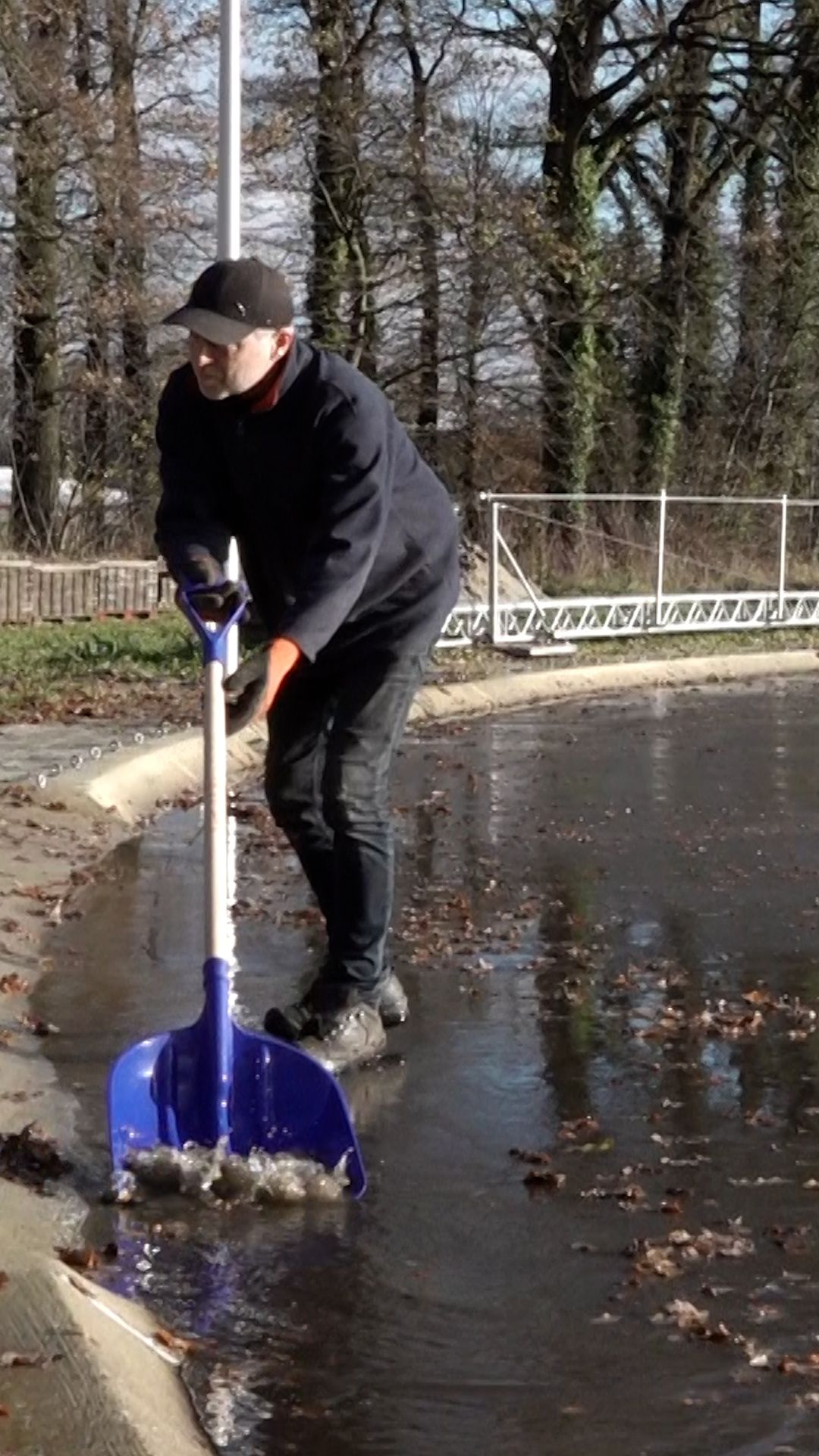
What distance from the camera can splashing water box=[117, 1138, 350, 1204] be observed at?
4.50 m

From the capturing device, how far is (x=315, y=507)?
17.3ft

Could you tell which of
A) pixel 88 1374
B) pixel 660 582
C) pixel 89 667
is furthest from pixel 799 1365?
pixel 660 582

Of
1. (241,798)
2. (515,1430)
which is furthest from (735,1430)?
(241,798)

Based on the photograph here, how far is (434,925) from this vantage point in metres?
7.52

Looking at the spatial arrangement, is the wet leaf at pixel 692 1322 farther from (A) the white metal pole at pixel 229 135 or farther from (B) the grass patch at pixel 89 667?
(A) the white metal pole at pixel 229 135

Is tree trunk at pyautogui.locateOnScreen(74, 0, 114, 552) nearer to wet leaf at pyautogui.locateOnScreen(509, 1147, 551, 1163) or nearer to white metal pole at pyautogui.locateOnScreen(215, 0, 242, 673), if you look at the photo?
white metal pole at pyautogui.locateOnScreen(215, 0, 242, 673)

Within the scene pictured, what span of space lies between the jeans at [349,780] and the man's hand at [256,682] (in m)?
0.71

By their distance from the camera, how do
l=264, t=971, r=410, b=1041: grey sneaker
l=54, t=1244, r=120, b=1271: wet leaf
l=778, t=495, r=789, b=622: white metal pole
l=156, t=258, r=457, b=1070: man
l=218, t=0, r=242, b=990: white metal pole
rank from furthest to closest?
1. l=778, t=495, r=789, b=622: white metal pole
2. l=218, t=0, r=242, b=990: white metal pole
3. l=264, t=971, r=410, b=1041: grey sneaker
4. l=156, t=258, r=457, b=1070: man
5. l=54, t=1244, r=120, b=1271: wet leaf

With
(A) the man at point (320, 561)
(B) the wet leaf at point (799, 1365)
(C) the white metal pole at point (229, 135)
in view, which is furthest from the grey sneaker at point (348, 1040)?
(C) the white metal pole at point (229, 135)

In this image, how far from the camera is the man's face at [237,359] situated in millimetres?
5059

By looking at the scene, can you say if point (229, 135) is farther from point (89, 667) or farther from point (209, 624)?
point (209, 624)

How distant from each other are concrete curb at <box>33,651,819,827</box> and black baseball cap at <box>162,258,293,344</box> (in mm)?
4517

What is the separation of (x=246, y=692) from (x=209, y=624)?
0.26m

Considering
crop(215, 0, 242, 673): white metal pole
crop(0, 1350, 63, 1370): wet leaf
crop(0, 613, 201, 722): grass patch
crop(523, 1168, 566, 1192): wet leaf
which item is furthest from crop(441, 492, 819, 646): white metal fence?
crop(0, 1350, 63, 1370): wet leaf
